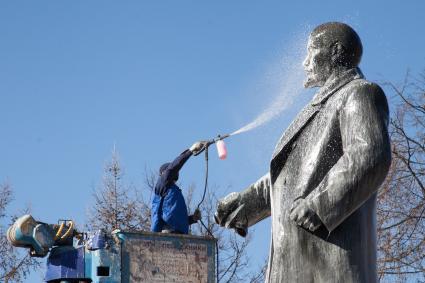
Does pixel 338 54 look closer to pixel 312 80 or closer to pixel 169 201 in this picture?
pixel 312 80

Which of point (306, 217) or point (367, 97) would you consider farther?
point (367, 97)

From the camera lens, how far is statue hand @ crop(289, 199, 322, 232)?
15.3 ft

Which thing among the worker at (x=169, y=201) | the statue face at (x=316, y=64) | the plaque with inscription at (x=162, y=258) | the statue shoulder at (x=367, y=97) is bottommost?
the statue shoulder at (x=367, y=97)

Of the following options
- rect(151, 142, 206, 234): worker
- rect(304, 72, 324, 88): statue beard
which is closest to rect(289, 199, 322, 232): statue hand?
rect(304, 72, 324, 88): statue beard

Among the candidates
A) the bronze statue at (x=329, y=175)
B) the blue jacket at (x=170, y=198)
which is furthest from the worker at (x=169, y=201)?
the bronze statue at (x=329, y=175)

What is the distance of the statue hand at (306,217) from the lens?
15.3 feet

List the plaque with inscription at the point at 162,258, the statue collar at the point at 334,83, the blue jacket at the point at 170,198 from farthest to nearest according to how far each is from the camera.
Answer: the plaque with inscription at the point at 162,258 → the blue jacket at the point at 170,198 → the statue collar at the point at 334,83

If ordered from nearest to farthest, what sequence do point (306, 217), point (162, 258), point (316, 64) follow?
point (306, 217), point (316, 64), point (162, 258)

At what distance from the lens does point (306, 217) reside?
184 inches

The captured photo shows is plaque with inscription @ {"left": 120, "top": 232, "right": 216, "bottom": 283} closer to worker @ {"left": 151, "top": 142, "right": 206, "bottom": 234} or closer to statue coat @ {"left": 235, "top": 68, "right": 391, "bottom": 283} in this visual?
worker @ {"left": 151, "top": 142, "right": 206, "bottom": 234}

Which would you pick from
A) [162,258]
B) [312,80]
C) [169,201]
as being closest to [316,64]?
[312,80]

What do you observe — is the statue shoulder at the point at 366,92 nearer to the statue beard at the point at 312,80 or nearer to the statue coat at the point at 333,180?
the statue coat at the point at 333,180

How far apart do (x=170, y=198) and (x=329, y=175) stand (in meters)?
13.7

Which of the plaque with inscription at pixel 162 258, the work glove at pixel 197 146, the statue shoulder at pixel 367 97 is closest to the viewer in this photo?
the statue shoulder at pixel 367 97
